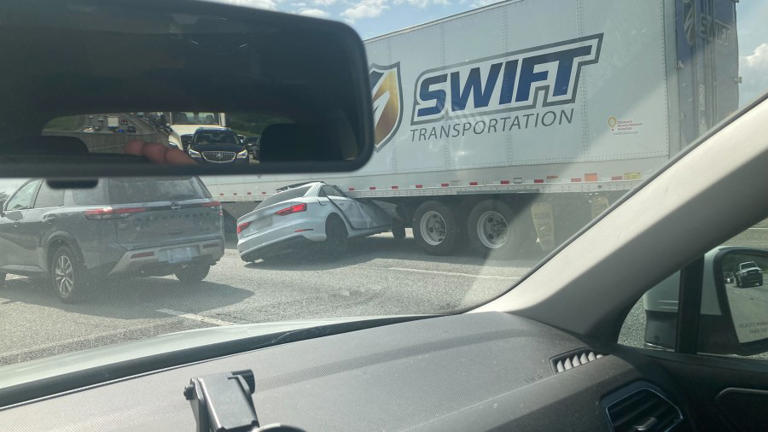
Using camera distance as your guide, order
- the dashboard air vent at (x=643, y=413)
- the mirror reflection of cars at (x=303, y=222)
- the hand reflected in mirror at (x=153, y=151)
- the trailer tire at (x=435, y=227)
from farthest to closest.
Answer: the trailer tire at (x=435, y=227) → the mirror reflection of cars at (x=303, y=222) → the dashboard air vent at (x=643, y=413) → the hand reflected in mirror at (x=153, y=151)

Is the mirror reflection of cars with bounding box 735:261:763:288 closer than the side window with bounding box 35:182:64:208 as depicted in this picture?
Yes

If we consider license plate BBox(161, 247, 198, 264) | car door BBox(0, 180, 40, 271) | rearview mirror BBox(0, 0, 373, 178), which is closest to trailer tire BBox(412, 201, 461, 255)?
license plate BBox(161, 247, 198, 264)

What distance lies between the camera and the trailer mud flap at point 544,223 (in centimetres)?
953

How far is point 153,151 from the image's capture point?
1554 millimetres

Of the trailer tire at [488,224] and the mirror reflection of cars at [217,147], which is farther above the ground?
the mirror reflection of cars at [217,147]

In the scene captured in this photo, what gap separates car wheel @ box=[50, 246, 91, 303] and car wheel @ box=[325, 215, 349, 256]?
389 centimetres

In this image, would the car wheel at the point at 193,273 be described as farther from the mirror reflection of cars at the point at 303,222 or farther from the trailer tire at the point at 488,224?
the trailer tire at the point at 488,224

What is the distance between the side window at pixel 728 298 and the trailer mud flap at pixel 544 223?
7.19m

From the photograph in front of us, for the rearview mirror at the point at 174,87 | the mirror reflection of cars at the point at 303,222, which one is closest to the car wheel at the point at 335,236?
the mirror reflection of cars at the point at 303,222

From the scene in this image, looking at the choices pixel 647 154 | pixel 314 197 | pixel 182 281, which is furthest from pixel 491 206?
pixel 182 281

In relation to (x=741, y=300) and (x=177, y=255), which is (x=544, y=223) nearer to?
(x=177, y=255)

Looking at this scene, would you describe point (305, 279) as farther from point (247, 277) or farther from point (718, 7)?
point (718, 7)

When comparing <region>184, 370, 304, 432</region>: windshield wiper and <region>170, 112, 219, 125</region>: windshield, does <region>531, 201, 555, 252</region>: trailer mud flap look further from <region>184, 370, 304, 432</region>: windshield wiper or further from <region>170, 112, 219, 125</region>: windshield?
<region>184, 370, 304, 432</region>: windshield wiper

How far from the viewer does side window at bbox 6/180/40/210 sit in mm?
2662
